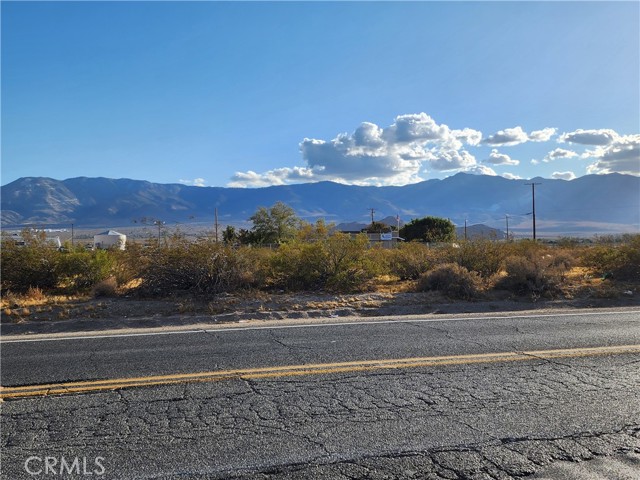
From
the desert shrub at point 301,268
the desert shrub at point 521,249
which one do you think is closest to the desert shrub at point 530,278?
the desert shrub at point 521,249

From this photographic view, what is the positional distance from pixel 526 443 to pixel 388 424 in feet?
3.74

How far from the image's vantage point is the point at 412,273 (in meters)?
16.2

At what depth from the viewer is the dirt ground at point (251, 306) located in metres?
10.4

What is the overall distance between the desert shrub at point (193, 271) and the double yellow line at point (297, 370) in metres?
7.03

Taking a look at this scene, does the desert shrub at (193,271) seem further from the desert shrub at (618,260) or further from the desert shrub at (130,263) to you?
the desert shrub at (618,260)

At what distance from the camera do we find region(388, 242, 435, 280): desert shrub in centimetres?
1600

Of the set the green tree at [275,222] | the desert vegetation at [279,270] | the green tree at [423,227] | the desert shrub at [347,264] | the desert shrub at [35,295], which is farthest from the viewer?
the green tree at [275,222]

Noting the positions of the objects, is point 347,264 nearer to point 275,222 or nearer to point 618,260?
point 618,260

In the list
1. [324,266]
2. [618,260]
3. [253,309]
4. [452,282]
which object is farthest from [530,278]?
[253,309]

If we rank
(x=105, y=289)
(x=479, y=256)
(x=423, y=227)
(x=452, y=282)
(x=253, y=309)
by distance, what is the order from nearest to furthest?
1. (x=253, y=309)
2. (x=105, y=289)
3. (x=452, y=282)
4. (x=479, y=256)
5. (x=423, y=227)

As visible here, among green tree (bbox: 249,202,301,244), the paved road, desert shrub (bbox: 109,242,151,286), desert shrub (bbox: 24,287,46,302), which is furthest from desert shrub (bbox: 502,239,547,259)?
Result: green tree (bbox: 249,202,301,244)

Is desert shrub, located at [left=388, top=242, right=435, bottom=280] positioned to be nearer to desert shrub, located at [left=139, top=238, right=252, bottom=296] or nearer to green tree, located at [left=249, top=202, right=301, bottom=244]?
desert shrub, located at [left=139, top=238, right=252, bottom=296]

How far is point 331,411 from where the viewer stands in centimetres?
482

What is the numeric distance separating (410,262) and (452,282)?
9.85 feet
